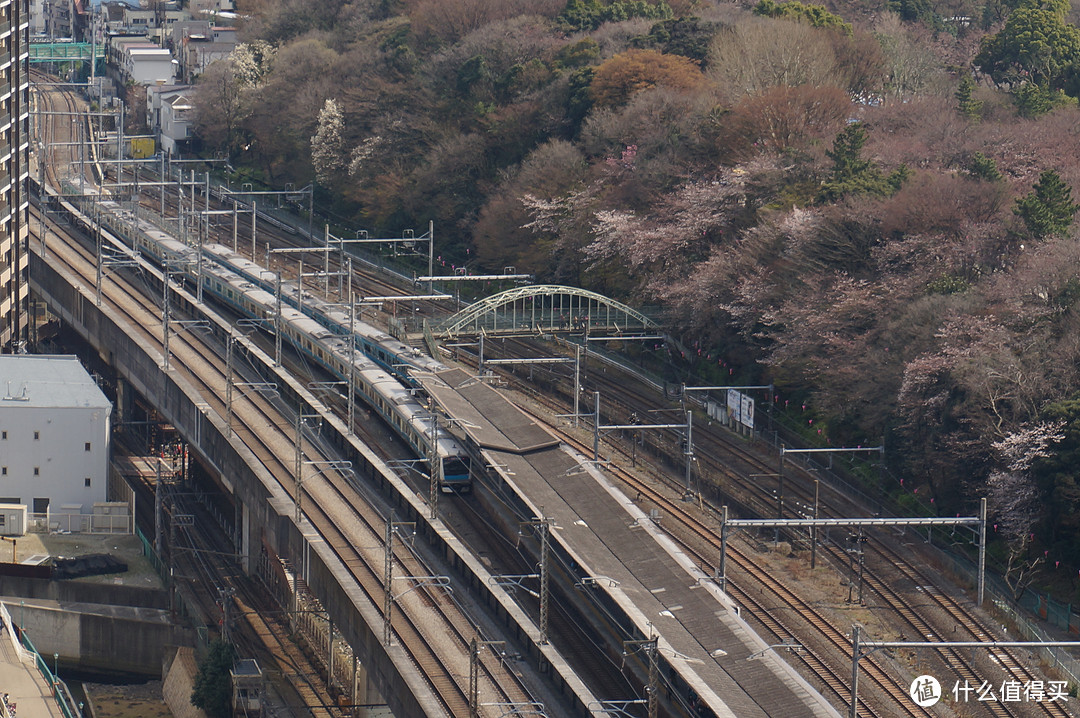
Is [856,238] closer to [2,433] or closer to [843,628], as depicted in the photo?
[843,628]

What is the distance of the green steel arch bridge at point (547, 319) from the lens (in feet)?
176

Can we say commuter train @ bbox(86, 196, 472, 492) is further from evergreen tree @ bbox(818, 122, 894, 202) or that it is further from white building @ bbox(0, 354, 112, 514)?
evergreen tree @ bbox(818, 122, 894, 202)

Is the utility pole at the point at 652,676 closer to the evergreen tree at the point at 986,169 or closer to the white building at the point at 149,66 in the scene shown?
the evergreen tree at the point at 986,169

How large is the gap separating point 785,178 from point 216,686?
1127 inches

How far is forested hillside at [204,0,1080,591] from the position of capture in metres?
42.0

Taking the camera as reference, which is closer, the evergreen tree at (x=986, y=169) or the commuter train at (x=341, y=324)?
the commuter train at (x=341, y=324)

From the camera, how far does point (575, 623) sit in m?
33.9

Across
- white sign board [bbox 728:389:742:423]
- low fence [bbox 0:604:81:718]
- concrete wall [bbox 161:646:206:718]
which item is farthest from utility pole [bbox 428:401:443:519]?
white sign board [bbox 728:389:742:423]

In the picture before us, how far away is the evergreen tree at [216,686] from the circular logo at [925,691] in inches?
567

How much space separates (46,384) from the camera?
4834 cm

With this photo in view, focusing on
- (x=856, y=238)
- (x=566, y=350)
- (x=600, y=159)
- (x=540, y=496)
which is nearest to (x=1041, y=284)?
(x=856, y=238)

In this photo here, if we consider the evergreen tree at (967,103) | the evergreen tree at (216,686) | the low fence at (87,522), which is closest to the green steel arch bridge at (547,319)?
the low fence at (87,522)

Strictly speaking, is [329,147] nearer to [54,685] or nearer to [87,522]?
[87,522]

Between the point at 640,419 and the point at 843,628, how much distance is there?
15091 millimetres
